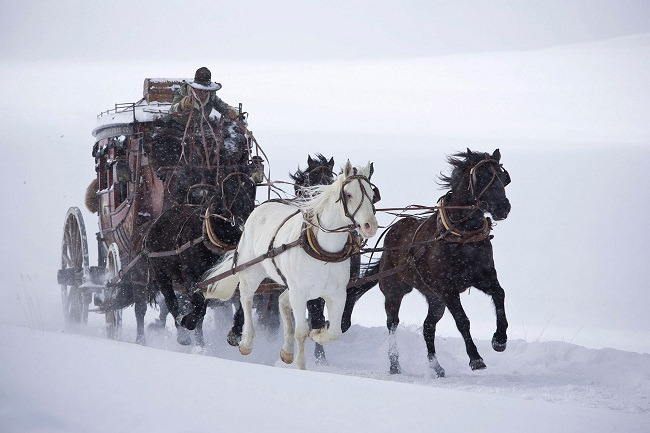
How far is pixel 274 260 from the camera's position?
26.7 ft

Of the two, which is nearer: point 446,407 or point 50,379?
point 446,407

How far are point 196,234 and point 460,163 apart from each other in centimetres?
313

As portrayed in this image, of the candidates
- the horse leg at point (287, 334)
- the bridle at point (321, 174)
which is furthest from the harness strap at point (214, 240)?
the bridle at point (321, 174)

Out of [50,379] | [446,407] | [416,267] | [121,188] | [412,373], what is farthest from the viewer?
[121,188]

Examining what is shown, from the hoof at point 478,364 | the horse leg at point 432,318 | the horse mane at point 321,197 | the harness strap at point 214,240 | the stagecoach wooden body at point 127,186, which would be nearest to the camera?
the horse mane at point 321,197

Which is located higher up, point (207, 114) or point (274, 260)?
point (207, 114)

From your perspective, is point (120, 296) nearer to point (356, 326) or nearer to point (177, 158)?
point (177, 158)

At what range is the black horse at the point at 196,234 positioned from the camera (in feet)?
30.9

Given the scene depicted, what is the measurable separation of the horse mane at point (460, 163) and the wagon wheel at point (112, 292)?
5.03 meters

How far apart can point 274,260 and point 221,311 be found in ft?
14.5

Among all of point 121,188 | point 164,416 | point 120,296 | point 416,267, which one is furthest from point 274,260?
point 121,188

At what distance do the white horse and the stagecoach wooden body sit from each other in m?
1.58

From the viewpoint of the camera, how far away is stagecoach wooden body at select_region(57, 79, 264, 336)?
11117 millimetres

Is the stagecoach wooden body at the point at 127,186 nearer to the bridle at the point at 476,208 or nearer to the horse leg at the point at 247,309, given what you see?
the horse leg at the point at 247,309
